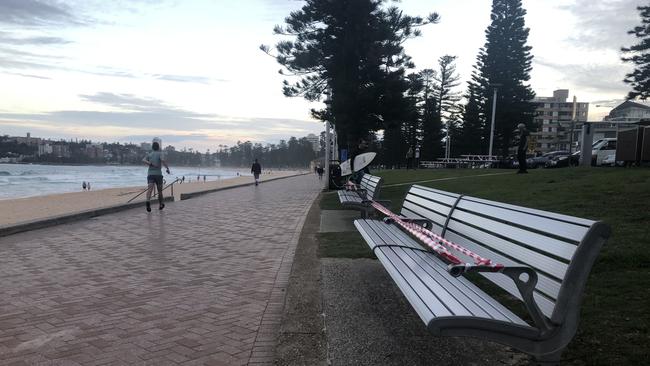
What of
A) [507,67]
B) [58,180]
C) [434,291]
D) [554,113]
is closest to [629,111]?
[554,113]

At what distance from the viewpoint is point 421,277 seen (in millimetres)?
3275

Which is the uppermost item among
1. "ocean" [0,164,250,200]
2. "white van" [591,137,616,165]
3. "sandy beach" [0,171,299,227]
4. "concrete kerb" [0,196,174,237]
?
"white van" [591,137,616,165]

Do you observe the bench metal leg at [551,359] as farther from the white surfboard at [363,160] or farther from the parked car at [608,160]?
the parked car at [608,160]

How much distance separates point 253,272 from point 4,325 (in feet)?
7.96

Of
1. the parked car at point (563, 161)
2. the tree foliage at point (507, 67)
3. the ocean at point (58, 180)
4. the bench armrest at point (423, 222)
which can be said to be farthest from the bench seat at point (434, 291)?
the tree foliage at point (507, 67)

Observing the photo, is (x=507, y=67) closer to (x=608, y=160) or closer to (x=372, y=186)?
(x=608, y=160)

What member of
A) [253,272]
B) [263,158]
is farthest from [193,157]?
[253,272]

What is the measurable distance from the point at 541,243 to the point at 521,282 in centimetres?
30

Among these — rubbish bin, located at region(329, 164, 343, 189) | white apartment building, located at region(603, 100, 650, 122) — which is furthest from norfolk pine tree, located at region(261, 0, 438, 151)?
white apartment building, located at region(603, 100, 650, 122)

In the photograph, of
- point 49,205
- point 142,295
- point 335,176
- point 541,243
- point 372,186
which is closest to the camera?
point 541,243

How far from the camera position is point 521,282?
2.62 meters

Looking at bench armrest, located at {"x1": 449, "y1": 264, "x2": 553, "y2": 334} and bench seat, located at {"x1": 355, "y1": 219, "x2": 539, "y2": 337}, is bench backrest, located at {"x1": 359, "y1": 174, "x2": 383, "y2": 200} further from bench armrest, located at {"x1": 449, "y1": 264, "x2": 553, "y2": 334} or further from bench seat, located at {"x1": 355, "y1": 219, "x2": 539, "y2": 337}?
bench armrest, located at {"x1": 449, "y1": 264, "x2": 553, "y2": 334}

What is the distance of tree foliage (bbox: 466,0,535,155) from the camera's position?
49031 millimetres

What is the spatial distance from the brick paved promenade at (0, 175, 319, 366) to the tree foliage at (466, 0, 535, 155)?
46.0m
